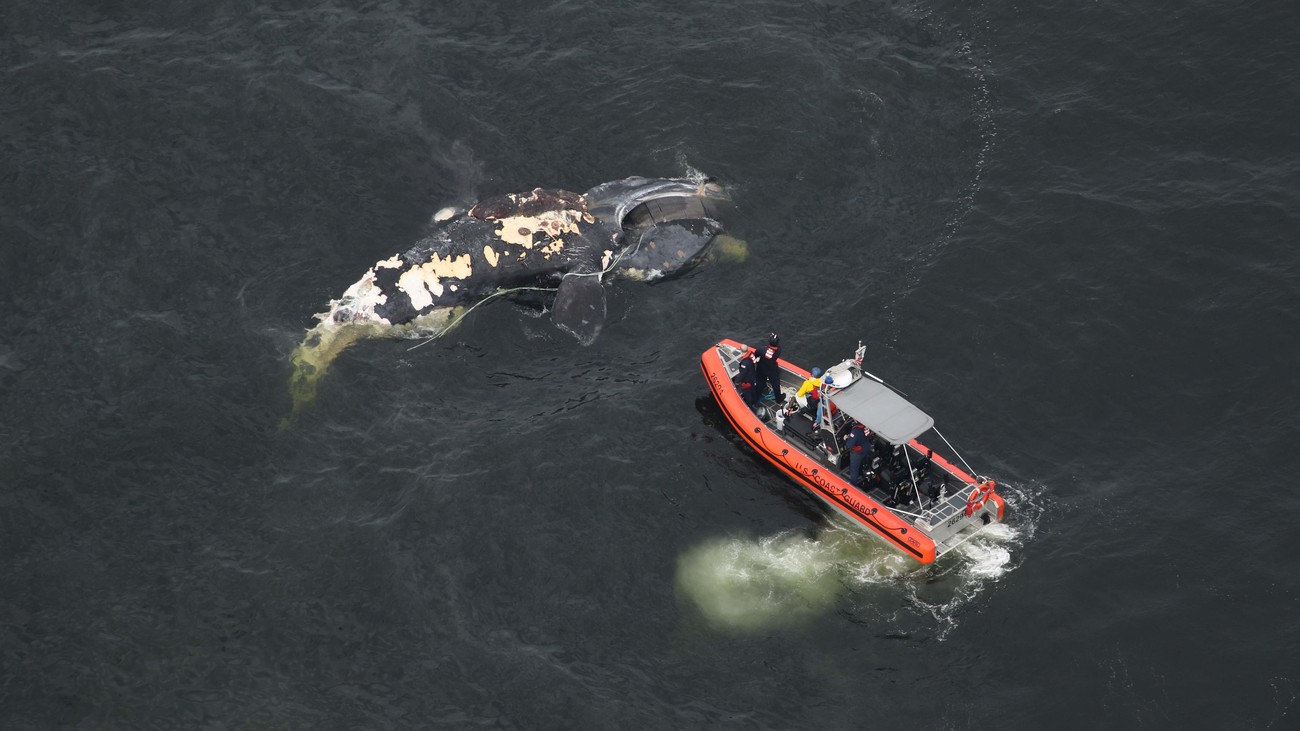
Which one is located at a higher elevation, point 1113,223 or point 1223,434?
point 1113,223

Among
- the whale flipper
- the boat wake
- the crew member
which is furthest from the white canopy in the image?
the whale flipper

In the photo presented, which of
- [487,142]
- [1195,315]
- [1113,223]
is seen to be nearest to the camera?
[1195,315]

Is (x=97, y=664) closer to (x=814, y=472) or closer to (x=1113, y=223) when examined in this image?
(x=814, y=472)

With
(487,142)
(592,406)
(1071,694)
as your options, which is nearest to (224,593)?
(592,406)

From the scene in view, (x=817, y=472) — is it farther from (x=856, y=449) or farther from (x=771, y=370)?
(x=771, y=370)

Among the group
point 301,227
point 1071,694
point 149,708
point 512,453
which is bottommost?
point 1071,694

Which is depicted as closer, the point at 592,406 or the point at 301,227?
the point at 592,406

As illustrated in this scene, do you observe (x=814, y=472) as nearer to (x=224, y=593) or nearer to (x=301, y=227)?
(x=224, y=593)

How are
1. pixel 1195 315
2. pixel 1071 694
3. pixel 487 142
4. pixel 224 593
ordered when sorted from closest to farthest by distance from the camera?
pixel 1071 694
pixel 224 593
pixel 1195 315
pixel 487 142
